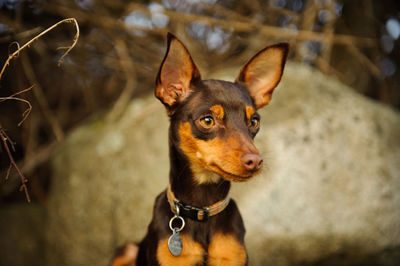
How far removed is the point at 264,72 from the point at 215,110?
24.7 inches

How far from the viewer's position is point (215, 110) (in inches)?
91.4

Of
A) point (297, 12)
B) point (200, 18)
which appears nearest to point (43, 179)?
point (200, 18)

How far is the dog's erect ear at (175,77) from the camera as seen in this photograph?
2418mm

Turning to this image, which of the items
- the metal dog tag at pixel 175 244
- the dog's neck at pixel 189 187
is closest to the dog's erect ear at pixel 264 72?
the dog's neck at pixel 189 187

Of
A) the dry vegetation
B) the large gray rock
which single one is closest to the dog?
the large gray rock

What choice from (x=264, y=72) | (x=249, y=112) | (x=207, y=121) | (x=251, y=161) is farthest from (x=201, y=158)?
(x=264, y=72)

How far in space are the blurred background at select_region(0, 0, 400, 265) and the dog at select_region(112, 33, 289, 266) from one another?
2.36 meters

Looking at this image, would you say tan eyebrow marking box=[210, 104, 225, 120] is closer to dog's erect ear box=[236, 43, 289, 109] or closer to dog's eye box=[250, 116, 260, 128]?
dog's eye box=[250, 116, 260, 128]

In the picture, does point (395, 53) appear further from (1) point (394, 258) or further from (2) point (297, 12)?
(1) point (394, 258)

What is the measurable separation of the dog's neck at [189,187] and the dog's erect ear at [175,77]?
352 millimetres

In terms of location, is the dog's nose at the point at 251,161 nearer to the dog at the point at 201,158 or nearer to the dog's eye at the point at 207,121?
the dog at the point at 201,158

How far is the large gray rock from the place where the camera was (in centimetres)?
392

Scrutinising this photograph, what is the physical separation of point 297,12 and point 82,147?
12.2ft

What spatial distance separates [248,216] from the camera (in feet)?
12.8
